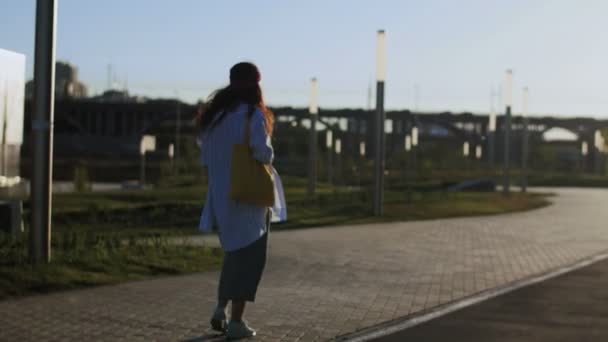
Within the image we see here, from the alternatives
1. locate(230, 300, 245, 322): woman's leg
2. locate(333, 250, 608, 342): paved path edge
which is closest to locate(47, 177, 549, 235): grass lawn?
locate(333, 250, 608, 342): paved path edge

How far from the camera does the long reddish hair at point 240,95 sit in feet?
20.6

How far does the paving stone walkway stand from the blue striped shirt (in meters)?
0.74

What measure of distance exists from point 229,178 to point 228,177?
0.05 feet

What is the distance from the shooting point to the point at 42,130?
913 cm

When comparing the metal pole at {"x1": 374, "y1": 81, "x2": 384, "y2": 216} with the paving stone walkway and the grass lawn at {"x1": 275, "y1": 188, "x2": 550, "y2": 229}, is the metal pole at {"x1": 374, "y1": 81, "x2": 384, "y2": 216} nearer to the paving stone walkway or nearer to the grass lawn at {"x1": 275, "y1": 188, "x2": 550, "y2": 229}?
the grass lawn at {"x1": 275, "y1": 188, "x2": 550, "y2": 229}

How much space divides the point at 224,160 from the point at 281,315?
175cm

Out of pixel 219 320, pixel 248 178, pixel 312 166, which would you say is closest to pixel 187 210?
pixel 312 166

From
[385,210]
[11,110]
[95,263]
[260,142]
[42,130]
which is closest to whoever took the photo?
[260,142]

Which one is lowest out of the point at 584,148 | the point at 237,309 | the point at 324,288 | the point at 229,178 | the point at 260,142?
the point at 324,288

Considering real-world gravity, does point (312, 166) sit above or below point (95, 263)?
above

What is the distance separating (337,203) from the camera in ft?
81.3

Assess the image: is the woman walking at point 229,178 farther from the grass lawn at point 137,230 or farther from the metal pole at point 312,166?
the metal pole at point 312,166

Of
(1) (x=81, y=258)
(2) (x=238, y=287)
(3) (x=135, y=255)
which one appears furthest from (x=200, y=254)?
(2) (x=238, y=287)

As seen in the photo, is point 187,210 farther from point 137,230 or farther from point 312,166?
point 312,166
